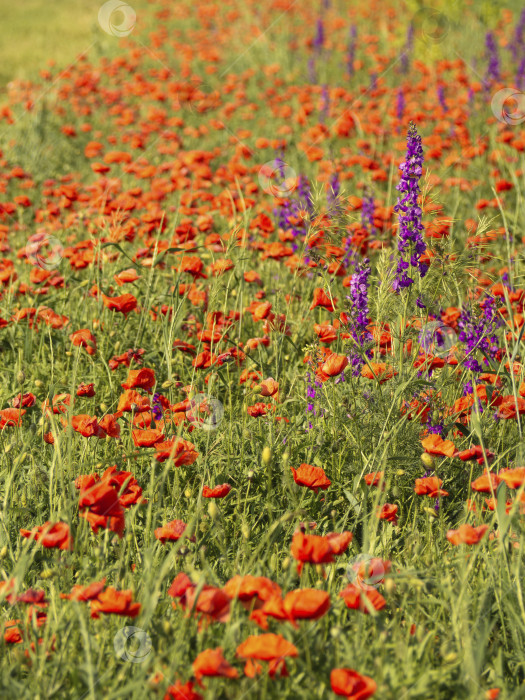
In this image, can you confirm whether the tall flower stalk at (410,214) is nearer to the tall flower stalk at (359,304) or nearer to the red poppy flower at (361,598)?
the tall flower stalk at (359,304)

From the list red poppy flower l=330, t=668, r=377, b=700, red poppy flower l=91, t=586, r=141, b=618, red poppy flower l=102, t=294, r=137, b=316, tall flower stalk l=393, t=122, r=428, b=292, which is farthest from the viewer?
red poppy flower l=102, t=294, r=137, b=316

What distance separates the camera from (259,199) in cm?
454

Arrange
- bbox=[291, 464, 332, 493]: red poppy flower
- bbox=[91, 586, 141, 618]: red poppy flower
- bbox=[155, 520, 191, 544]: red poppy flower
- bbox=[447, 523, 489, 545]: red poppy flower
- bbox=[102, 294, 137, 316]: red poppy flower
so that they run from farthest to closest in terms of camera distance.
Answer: bbox=[102, 294, 137, 316]: red poppy flower < bbox=[291, 464, 332, 493]: red poppy flower < bbox=[155, 520, 191, 544]: red poppy flower < bbox=[447, 523, 489, 545]: red poppy flower < bbox=[91, 586, 141, 618]: red poppy flower

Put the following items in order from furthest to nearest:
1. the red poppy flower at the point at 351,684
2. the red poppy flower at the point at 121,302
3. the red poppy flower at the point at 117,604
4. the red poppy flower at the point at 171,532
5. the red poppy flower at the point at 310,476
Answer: the red poppy flower at the point at 121,302 → the red poppy flower at the point at 310,476 → the red poppy flower at the point at 171,532 → the red poppy flower at the point at 117,604 → the red poppy flower at the point at 351,684

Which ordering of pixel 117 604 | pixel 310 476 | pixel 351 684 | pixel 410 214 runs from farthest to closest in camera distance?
pixel 410 214
pixel 310 476
pixel 117 604
pixel 351 684

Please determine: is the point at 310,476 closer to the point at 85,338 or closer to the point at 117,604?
the point at 117,604

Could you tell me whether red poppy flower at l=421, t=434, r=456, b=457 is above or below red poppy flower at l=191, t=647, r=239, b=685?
above

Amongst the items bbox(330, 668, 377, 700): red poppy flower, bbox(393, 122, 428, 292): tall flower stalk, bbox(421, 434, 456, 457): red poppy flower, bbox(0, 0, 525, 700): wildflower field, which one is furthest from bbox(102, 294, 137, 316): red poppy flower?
bbox(330, 668, 377, 700): red poppy flower

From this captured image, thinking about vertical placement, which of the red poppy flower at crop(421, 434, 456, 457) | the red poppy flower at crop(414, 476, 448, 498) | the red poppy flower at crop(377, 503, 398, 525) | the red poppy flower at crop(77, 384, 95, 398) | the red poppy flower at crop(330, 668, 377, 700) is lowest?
the red poppy flower at crop(330, 668, 377, 700)

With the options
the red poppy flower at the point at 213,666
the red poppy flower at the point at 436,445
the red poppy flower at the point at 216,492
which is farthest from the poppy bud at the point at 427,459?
the red poppy flower at the point at 213,666

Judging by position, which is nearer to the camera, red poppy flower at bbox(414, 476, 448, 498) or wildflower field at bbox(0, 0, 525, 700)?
wildflower field at bbox(0, 0, 525, 700)

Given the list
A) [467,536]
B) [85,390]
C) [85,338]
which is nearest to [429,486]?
[467,536]

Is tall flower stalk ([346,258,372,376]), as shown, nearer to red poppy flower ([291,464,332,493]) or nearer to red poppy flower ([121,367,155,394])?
red poppy flower ([291,464,332,493])

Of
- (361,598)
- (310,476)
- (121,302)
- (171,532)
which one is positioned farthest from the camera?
(121,302)
